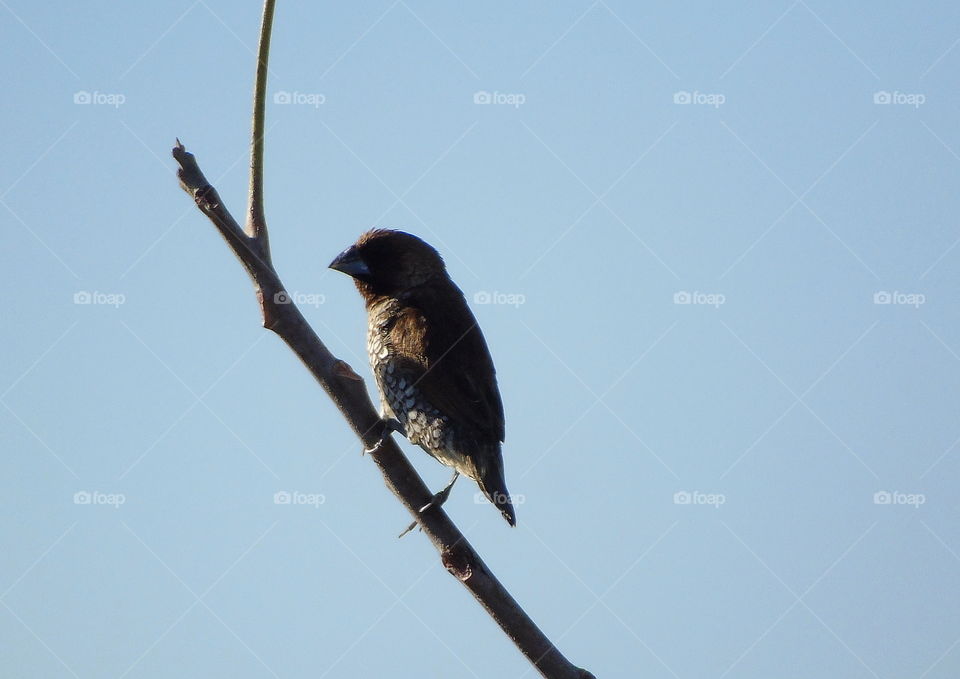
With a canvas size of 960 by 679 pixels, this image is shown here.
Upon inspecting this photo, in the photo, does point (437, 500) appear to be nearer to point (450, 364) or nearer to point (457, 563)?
point (457, 563)

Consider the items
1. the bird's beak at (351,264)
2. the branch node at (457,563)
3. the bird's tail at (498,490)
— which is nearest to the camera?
the branch node at (457,563)

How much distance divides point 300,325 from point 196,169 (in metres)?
0.59

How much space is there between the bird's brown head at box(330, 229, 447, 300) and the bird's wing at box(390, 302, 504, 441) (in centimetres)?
36

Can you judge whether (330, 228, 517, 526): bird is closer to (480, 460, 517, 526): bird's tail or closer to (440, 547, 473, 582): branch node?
(480, 460, 517, 526): bird's tail

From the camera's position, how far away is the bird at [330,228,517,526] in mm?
5859

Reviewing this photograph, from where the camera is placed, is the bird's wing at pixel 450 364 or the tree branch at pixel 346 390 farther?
the bird's wing at pixel 450 364

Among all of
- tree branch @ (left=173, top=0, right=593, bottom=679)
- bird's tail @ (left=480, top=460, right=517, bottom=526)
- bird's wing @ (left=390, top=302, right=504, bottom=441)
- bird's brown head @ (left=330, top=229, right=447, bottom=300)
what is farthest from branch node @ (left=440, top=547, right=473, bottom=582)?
bird's brown head @ (left=330, top=229, right=447, bottom=300)

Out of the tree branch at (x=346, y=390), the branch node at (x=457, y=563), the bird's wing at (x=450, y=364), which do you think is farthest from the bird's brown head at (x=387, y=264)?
the branch node at (x=457, y=563)

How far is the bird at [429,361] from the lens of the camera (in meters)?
5.86

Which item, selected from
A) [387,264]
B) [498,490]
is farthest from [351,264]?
[498,490]

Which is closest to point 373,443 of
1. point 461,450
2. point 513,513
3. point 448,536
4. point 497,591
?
point 448,536

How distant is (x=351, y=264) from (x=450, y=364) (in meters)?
0.98

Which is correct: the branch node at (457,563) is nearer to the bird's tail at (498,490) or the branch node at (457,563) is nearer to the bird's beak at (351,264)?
the bird's tail at (498,490)

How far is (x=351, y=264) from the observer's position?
6.48 meters
